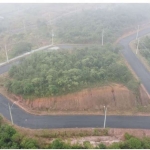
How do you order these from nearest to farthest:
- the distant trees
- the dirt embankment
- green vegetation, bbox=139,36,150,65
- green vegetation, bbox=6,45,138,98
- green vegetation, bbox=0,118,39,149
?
1. green vegetation, bbox=0,118,39,149
2. the dirt embankment
3. green vegetation, bbox=6,45,138,98
4. green vegetation, bbox=139,36,150,65
5. the distant trees

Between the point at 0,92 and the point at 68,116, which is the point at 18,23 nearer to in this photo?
the point at 0,92

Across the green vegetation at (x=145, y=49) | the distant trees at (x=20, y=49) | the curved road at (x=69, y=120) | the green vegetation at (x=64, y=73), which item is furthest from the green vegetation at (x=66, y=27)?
the curved road at (x=69, y=120)

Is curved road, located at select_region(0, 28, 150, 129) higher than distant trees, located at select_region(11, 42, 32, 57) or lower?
lower

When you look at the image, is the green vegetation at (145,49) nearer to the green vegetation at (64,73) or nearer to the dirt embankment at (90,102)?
the green vegetation at (64,73)

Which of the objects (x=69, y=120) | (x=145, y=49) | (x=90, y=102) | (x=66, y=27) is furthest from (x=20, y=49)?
(x=145, y=49)

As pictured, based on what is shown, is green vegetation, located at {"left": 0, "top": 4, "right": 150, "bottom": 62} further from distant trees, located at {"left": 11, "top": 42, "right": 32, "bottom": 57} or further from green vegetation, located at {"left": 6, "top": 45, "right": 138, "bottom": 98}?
green vegetation, located at {"left": 6, "top": 45, "right": 138, "bottom": 98}

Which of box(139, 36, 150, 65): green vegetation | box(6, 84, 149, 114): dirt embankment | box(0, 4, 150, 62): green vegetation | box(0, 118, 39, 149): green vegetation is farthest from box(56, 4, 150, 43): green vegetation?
box(0, 118, 39, 149): green vegetation
